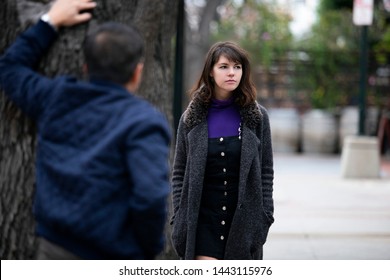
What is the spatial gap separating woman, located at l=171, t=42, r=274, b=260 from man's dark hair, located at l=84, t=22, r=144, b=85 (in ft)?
4.03

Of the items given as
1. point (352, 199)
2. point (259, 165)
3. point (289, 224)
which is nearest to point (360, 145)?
point (352, 199)

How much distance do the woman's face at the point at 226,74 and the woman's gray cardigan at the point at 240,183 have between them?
16 cm

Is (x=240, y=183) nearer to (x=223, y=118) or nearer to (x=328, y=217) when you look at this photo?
(x=223, y=118)

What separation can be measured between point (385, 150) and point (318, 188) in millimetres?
6539

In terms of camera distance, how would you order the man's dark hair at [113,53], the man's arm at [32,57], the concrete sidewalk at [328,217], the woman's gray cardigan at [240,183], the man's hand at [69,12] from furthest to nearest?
the concrete sidewalk at [328,217]
the woman's gray cardigan at [240,183]
the man's hand at [69,12]
the man's arm at [32,57]
the man's dark hair at [113,53]

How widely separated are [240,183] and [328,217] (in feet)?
16.8

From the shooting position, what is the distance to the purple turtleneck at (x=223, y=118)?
388 centimetres

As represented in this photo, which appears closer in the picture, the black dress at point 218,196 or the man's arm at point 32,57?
the man's arm at point 32,57

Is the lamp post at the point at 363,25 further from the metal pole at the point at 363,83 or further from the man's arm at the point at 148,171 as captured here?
the man's arm at the point at 148,171

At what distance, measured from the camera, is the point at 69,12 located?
3055mm

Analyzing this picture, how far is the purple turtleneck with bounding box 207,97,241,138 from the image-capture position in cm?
388

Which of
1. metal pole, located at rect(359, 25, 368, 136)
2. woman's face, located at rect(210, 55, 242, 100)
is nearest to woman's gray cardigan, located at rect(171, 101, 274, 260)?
woman's face, located at rect(210, 55, 242, 100)

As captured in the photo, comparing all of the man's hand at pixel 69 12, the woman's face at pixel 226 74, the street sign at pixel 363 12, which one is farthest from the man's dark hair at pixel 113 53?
the street sign at pixel 363 12

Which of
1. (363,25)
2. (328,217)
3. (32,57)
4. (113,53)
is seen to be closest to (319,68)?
(363,25)
